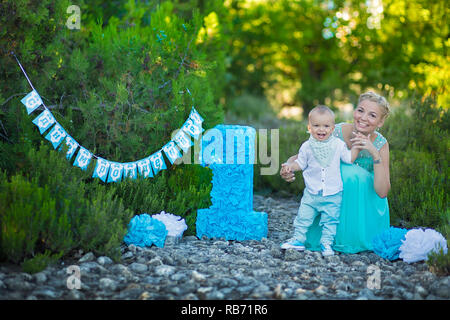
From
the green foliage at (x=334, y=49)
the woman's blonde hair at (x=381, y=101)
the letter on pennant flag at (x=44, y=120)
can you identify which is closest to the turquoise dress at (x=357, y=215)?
the woman's blonde hair at (x=381, y=101)

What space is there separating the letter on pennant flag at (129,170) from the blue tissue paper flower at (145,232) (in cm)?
56

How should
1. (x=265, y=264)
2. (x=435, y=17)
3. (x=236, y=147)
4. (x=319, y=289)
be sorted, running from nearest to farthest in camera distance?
(x=319, y=289), (x=265, y=264), (x=236, y=147), (x=435, y=17)

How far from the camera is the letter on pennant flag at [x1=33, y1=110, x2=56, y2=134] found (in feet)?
13.7

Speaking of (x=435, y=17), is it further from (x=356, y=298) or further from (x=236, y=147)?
(x=356, y=298)

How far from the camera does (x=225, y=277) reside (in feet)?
11.0

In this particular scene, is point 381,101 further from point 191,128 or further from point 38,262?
point 38,262

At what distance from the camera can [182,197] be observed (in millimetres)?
4734

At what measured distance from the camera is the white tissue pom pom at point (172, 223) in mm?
4230

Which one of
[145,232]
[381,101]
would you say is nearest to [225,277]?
[145,232]

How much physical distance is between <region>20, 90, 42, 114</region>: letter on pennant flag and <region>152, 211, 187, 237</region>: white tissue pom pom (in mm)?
1334

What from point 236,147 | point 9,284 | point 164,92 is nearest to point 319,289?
point 236,147

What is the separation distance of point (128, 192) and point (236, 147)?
1.05 meters
